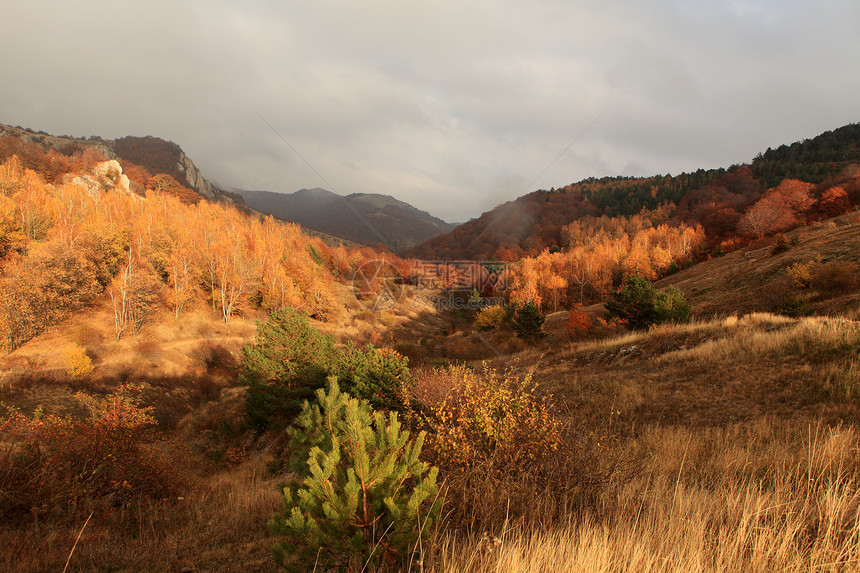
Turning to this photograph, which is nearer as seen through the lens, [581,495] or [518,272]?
[581,495]

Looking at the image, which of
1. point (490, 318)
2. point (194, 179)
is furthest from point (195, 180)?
point (490, 318)

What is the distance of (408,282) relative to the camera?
98438 millimetres

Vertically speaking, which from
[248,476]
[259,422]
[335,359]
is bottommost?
[259,422]

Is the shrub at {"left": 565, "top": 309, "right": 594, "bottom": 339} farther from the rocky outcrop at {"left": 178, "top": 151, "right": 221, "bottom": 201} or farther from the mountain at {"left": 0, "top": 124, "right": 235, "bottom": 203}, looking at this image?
the rocky outcrop at {"left": 178, "top": 151, "right": 221, "bottom": 201}

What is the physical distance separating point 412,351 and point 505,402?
34134 millimetres

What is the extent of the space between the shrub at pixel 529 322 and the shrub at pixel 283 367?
2355 cm

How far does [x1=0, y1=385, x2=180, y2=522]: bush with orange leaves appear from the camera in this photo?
5.29 metres

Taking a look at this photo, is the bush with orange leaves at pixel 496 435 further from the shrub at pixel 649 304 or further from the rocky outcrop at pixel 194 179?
the rocky outcrop at pixel 194 179

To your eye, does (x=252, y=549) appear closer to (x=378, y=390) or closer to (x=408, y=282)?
(x=378, y=390)

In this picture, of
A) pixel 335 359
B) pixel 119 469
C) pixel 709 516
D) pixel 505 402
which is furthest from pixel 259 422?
pixel 709 516

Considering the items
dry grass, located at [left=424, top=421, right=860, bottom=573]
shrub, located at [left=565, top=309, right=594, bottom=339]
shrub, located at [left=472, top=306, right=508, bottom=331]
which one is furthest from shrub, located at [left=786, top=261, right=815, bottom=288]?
shrub, located at [left=472, top=306, right=508, bottom=331]

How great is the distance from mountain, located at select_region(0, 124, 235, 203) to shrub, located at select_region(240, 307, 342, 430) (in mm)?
165861

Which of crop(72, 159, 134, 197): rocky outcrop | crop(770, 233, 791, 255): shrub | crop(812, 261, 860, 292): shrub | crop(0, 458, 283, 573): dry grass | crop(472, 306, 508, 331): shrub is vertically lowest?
crop(472, 306, 508, 331): shrub

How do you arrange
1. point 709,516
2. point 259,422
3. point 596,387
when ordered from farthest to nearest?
point 259,422
point 596,387
point 709,516
